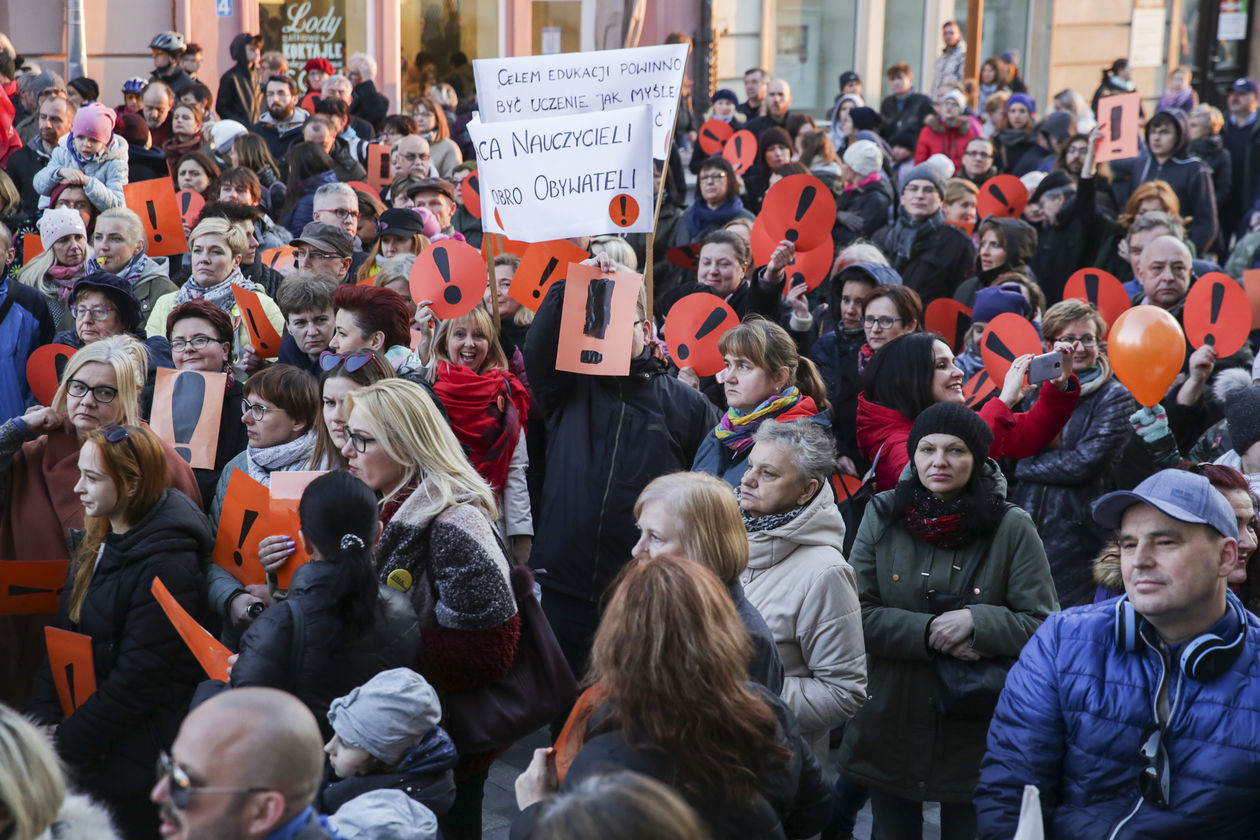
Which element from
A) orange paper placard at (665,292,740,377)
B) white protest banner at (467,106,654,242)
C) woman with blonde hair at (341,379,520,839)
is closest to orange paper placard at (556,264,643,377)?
white protest banner at (467,106,654,242)

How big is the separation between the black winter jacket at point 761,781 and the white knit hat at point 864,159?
777 cm

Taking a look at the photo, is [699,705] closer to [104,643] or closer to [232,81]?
[104,643]

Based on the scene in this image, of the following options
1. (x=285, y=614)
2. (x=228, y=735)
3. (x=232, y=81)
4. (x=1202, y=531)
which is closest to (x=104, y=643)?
(x=285, y=614)

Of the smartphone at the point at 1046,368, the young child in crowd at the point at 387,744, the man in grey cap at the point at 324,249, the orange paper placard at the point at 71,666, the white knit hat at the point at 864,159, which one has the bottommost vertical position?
the orange paper placard at the point at 71,666

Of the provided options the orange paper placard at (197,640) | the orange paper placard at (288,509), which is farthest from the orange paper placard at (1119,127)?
the orange paper placard at (197,640)

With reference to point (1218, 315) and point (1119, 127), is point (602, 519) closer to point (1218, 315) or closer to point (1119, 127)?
point (1218, 315)

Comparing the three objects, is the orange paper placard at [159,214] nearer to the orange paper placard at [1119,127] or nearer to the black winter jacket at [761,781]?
the black winter jacket at [761,781]

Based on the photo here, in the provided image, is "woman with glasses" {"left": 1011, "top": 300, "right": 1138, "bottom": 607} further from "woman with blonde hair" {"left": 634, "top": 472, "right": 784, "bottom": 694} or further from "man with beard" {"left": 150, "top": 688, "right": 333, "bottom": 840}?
"man with beard" {"left": 150, "top": 688, "right": 333, "bottom": 840}

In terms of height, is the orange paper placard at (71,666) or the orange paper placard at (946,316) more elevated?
the orange paper placard at (946,316)

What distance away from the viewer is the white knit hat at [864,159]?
988cm

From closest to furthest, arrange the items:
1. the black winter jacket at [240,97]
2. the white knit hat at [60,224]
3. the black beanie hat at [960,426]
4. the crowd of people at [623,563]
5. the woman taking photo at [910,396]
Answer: the crowd of people at [623,563]
the black beanie hat at [960,426]
the woman taking photo at [910,396]
the white knit hat at [60,224]
the black winter jacket at [240,97]

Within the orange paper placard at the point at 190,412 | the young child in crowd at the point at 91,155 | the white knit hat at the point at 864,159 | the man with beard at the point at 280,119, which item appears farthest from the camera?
the man with beard at the point at 280,119

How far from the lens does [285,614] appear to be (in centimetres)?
289

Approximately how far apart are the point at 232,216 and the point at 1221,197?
9.82m
